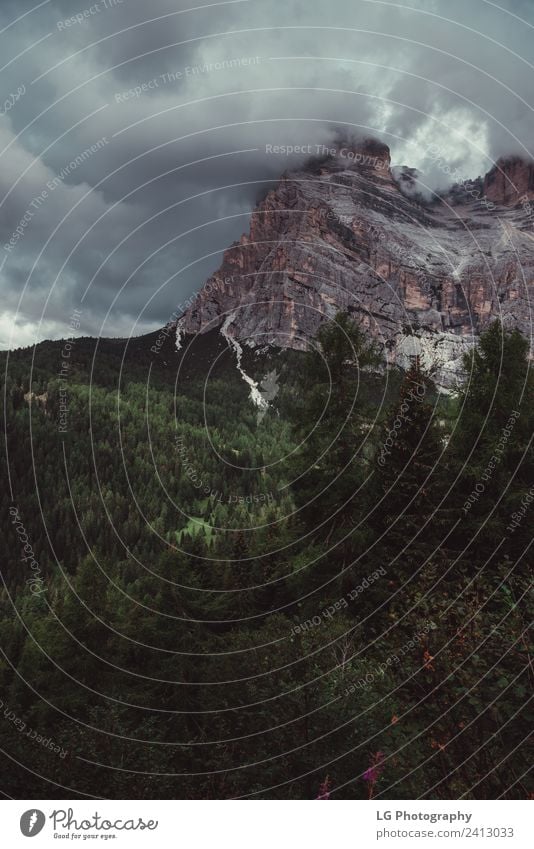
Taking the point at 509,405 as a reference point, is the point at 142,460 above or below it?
below

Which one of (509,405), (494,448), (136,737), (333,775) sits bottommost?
(136,737)

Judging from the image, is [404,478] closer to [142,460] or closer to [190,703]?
[190,703]

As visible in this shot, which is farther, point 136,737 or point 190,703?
point 190,703

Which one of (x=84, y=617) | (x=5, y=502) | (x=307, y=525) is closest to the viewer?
(x=307, y=525)

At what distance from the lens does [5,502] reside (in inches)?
6388

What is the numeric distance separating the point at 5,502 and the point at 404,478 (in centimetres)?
17358

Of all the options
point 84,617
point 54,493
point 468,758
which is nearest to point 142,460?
point 54,493
